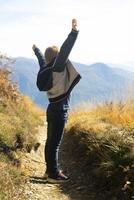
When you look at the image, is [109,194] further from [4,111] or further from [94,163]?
[4,111]

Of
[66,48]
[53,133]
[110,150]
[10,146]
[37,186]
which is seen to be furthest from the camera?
[10,146]

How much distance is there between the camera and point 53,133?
9.10 meters

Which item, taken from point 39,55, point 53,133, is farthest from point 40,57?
point 53,133

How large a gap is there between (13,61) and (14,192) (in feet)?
33.0

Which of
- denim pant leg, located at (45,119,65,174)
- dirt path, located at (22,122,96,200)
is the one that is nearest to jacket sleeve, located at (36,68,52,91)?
denim pant leg, located at (45,119,65,174)

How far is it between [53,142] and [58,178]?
0.65m

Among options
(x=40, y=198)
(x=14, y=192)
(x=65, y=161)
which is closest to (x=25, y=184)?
(x=40, y=198)

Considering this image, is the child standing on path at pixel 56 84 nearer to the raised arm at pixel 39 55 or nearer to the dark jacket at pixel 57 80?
the dark jacket at pixel 57 80

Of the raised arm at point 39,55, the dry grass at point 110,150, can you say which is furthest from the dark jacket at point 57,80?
the dry grass at point 110,150

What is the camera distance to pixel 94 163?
373 inches

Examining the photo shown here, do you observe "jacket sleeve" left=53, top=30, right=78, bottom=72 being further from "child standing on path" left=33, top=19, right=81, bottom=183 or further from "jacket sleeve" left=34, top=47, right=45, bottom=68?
"jacket sleeve" left=34, top=47, right=45, bottom=68

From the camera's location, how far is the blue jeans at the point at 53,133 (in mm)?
8945

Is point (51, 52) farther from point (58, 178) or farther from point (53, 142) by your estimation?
point (58, 178)

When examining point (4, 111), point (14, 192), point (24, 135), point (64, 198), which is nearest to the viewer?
point (14, 192)
